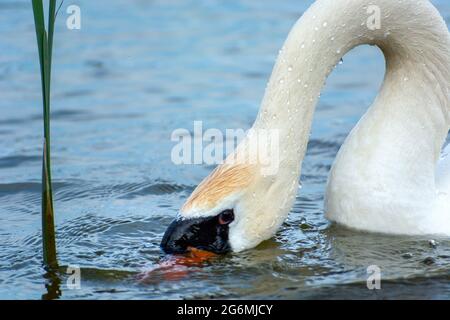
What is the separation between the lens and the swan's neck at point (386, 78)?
22.7 feet

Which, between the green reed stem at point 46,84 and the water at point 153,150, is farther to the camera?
the water at point 153,150

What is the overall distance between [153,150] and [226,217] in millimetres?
3790

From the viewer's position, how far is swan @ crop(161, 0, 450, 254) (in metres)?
6.72

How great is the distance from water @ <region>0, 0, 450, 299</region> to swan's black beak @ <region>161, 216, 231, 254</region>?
0.11m

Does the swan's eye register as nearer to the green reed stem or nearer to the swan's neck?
the swan's neck

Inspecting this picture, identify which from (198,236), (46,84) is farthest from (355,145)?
(46,84)

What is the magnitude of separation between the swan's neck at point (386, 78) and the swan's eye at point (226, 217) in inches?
16.3

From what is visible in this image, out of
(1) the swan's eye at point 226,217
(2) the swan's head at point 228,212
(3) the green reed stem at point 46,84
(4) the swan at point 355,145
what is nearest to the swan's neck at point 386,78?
(4) the swan at point 355,145

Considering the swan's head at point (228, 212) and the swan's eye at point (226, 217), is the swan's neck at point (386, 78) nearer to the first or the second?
the swan's head at point (228, 212)

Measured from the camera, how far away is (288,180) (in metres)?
6.86

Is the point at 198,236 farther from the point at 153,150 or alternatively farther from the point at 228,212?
the point at 153,150

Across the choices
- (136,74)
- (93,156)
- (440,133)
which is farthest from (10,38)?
(440,133)

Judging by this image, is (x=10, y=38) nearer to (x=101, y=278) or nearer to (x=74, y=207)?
(x=74, y=207)

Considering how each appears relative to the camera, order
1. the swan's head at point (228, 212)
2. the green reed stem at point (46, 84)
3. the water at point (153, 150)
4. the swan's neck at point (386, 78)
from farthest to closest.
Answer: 1. the swan's neck at point (386, 78)
2. the water at point (153, 150)
3. the swan's head at point (228, 212)
4. the green reed stem at point (46, 84)
